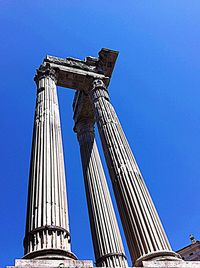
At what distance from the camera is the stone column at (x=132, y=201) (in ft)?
40.2

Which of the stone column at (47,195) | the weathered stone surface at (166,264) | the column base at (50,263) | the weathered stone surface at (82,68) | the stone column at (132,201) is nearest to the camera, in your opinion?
the column base at (50,263)

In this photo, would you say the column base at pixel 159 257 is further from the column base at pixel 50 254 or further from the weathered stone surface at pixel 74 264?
the column base at pixel 50 254

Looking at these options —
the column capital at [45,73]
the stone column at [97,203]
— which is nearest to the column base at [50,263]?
the stone column at [97,203]

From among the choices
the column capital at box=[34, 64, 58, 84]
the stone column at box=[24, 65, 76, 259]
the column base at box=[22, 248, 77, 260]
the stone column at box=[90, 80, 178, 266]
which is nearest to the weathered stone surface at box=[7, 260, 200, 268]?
the column base at box=[22, 248, 77, 260]

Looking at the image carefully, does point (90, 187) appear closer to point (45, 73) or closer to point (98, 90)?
point (98, 90)

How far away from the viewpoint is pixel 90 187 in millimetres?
21797

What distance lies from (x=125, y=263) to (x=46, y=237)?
28.6ft

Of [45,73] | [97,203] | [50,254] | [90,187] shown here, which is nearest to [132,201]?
[50,254]

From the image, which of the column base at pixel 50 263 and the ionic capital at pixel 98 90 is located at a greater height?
the ionic capital at pixel 98 90

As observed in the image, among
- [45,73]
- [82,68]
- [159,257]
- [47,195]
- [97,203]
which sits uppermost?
[82,68]

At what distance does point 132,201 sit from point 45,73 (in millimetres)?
13560

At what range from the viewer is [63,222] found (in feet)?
40.5

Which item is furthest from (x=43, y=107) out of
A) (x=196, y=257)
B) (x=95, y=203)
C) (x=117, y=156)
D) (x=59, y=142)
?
(x=196, y=257)

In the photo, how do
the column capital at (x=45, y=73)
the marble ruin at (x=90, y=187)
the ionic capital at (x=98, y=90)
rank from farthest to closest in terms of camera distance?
the column capital at (x=45, y=73) < the ionic capital at (x=98, y=90) < the marble ruin at (x=90, y=187)
